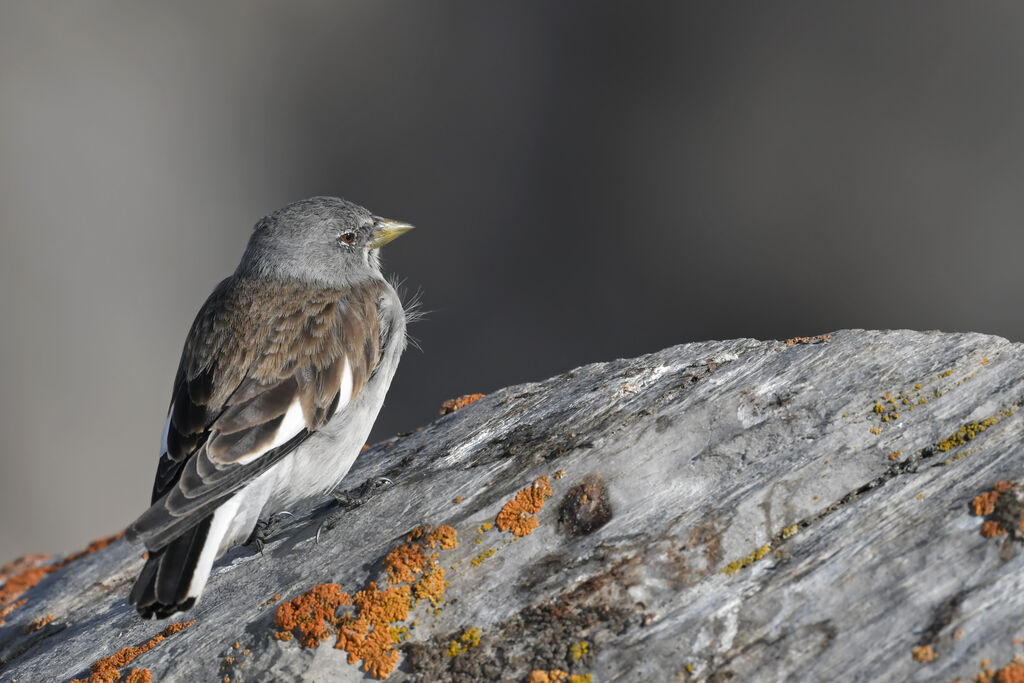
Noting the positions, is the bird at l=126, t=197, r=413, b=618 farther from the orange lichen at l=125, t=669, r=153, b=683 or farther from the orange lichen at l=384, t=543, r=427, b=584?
the orange lichen at l=384, t=543, r=427, b=584

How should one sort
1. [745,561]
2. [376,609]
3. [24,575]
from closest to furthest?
[745,561] → [376,609] → [24,575]

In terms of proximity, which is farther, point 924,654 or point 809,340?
point 809,340

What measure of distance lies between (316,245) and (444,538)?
8.85 ft

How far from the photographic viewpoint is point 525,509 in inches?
175

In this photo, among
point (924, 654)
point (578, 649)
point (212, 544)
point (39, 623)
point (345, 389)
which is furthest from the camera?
point (39, 623)

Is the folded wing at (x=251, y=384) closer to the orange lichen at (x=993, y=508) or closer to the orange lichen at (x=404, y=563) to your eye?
the orange lichen at (x=404, y=563)

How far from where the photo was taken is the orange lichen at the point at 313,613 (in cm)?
418

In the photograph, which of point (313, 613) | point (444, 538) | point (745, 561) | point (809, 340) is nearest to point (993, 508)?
point (745, 561)

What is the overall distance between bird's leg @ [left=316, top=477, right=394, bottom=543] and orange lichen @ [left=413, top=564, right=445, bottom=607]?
34.9 inches

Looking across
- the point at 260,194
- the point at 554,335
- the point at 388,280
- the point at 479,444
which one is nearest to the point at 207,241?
the point at 260,194

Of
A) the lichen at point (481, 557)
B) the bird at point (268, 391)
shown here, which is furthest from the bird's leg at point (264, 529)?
the lichen at point (481, 557)

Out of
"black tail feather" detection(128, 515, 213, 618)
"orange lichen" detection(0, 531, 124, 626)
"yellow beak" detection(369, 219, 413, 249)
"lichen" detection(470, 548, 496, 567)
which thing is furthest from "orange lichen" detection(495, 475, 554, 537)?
"orange lichen" detection(0, 531, 124, 626)

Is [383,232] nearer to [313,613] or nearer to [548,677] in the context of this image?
[313,613]

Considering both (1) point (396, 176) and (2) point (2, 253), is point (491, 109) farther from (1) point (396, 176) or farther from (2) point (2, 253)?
(2) point (2, 253)
